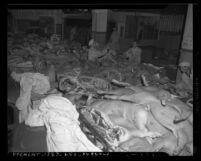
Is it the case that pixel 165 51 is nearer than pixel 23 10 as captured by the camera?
No

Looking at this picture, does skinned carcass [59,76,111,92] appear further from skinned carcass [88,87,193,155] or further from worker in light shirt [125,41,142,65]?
worker in light shirt [125,41,142,65]

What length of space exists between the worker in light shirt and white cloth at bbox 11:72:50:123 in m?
1.45

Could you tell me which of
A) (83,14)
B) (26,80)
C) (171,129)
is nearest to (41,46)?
(26,80)

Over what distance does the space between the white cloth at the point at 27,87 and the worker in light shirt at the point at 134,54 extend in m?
1.45

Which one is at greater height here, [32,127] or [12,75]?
[12,75]

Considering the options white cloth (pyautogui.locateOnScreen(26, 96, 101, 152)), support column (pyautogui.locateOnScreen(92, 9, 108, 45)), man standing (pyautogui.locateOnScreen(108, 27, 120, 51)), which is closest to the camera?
white cloth (pyautogui.locateOnScreen(26, 96, 101, 152))

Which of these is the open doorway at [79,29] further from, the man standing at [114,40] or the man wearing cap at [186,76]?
the man wearing cap at [186,76]

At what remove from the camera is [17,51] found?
12.2 feet

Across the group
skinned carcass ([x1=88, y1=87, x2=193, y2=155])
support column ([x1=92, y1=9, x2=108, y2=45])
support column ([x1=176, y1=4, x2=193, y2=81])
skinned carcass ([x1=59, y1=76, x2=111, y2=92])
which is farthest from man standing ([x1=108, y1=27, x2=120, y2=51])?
support column ([x1=176, y1=4, x2=193, y2=81])

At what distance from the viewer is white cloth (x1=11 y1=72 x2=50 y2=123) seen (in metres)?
3.75

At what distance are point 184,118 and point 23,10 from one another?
3.19 meters

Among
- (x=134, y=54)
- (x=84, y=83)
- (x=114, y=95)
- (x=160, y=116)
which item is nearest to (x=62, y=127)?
(x=84, y=83)

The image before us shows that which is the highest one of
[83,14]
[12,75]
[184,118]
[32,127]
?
[83,14]

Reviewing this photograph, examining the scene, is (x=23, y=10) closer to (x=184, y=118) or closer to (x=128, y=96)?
(x=128, y=96)
